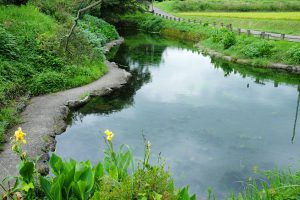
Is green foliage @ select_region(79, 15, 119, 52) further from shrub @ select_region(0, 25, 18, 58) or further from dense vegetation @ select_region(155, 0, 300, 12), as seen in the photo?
dense vegetation @ select_region(155, 0, 300, 12)

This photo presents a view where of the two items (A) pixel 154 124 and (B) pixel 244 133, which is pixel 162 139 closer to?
(A) pixel 154 124

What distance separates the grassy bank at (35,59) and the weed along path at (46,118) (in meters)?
0.65

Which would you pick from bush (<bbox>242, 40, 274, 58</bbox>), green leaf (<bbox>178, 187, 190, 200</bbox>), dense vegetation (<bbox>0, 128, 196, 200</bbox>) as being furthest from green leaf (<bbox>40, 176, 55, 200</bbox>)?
bush (<bbox>242, 40, 274, 58</bbox>)

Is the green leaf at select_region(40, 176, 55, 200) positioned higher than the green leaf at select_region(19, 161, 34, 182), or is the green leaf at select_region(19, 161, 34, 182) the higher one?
the green leaf at select_region(19, 161, 34, 182)

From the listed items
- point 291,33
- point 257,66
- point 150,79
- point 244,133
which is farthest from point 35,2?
point 291,33

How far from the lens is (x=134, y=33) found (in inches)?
2056

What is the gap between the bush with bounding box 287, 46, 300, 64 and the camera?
94.0 ft

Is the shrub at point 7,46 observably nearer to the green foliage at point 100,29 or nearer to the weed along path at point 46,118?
the weed along path at point 46,118

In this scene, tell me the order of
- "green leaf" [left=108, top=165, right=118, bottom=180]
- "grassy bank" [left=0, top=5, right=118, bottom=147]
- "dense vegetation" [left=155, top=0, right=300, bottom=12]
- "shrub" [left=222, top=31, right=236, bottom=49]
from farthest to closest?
"dense vegetation" [left=155, top=0, right=300, bottom=12]
"shrub" [left=222, top=31, right=236, bottom=49]
"grassy bank" [left=0, top=5, right=118, bottom=147]
"green leaf" [left=108, top=165, right=118, bottom=180]

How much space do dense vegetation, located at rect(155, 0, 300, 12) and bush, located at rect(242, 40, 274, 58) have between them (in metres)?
40.5

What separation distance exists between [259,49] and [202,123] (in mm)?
16284

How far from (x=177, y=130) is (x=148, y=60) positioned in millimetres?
17540

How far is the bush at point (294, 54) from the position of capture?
1128 inches

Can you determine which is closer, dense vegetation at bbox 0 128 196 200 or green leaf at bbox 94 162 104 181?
dense vegetation at bbox 0 128 196 200
